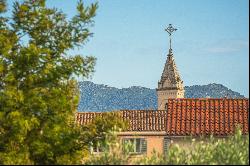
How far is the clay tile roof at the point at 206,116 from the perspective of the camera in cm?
4038

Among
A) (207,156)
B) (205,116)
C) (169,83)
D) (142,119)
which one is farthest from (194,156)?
(169,83)

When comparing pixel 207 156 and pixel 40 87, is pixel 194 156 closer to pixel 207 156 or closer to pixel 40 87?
pixel 207 156

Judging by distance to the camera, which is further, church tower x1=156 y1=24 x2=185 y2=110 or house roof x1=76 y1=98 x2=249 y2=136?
church tower x1=156 y1=24 x2=185 y2=110

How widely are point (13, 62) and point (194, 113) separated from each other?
19688 mm

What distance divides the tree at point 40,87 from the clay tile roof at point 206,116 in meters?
14.2

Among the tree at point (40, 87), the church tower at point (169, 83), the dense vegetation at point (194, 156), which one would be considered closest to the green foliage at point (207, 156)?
the dense vegetation at point (194, 156)

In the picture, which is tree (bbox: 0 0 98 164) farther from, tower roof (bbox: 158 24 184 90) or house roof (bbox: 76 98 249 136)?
tower roof (bbox: 158 24 184 90)

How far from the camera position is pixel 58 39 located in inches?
1060

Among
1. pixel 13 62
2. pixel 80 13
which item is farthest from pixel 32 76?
pixel 80 13

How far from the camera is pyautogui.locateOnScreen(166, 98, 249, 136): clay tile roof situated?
40.4m

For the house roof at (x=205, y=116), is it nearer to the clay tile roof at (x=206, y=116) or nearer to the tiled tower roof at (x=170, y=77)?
the clay tile roof at (x=206, y=116)

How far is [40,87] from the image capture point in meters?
25.8

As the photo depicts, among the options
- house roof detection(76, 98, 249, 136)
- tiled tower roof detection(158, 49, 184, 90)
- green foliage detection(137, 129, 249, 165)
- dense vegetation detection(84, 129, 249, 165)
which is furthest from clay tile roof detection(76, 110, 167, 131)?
tiled tower roof detection(158, 49, 184, 90)

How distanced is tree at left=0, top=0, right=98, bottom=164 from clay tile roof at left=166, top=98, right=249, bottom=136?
1418 cm
